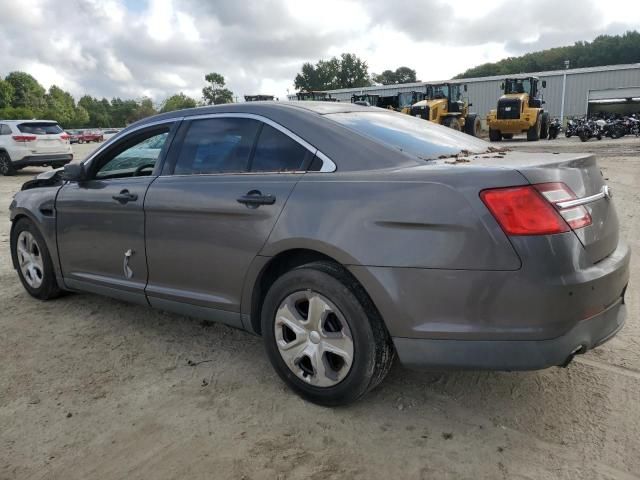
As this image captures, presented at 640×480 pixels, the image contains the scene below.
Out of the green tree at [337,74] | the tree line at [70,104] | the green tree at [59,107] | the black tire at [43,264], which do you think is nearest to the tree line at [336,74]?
the green tree at [337,74]

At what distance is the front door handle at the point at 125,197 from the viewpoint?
352cm

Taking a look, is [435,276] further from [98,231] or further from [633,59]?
[633,59]

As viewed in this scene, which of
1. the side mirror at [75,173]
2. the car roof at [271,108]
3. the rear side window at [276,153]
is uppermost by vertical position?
the car roof at [271,108]

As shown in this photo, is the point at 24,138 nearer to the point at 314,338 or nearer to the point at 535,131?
the point at 314,338

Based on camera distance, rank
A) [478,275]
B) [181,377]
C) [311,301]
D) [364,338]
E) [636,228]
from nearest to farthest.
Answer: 1. [478,275]
2. [364,338]
3. [311,301]
4. [181,377]
5. [636,228]

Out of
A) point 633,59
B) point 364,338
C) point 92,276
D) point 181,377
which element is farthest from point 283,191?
point 633,59

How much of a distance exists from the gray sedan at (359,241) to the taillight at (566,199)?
0.01m

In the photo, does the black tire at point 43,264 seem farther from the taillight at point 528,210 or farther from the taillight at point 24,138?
the taillight at point 24,138

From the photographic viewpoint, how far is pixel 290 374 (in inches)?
112

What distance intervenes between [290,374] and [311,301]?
46 centimetres

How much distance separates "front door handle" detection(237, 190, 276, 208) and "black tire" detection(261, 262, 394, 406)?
395mm

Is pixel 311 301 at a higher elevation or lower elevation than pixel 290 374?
higher

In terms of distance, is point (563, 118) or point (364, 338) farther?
point (563, 118)

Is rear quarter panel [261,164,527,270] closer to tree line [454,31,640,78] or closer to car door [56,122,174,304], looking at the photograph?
→ car door [56,122,174,304]
